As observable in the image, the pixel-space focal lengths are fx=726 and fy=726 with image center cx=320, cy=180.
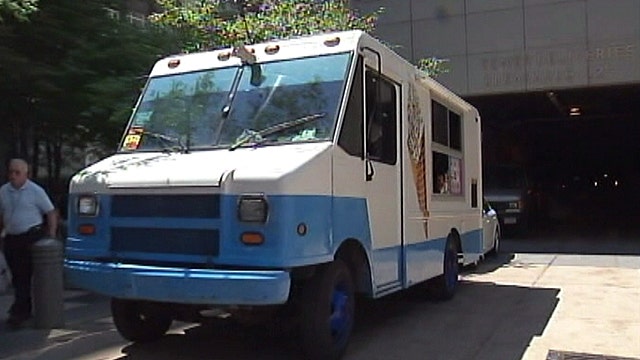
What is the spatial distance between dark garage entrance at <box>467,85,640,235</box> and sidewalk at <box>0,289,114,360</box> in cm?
1521

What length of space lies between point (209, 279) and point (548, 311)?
524 centimetres

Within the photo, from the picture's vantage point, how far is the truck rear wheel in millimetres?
6777

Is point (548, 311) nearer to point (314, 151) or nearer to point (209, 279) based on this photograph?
point (314, 151)

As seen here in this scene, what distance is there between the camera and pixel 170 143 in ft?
22.2

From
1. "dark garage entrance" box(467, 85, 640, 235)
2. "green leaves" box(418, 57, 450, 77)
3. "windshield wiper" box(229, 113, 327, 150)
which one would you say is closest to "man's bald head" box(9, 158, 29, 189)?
"windshield wiper" box(229, 113, 327, 150)

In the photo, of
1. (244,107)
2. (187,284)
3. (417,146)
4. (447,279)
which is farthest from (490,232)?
(187,284)

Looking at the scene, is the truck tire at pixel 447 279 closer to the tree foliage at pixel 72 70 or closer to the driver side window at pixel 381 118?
the driver side window at pixel 381 118

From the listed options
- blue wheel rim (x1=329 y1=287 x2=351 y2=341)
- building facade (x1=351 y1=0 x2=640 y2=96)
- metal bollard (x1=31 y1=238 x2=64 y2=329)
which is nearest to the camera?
blue wheel rim (x1=329 y1=287 x2=351 y2=341)

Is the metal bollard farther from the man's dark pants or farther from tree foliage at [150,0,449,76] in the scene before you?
tree foliage at [150,0,449,76]

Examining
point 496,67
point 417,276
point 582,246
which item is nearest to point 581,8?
point 496,67

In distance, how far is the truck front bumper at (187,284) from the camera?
5.44 metres

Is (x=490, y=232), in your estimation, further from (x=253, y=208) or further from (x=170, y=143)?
(x=253, y=208)

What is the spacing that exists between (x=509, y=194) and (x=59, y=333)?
15.6m

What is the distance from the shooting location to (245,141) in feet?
21.0
